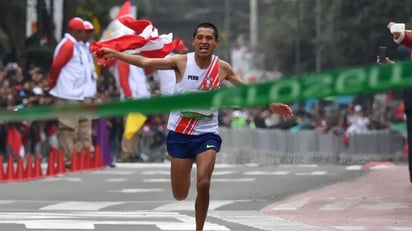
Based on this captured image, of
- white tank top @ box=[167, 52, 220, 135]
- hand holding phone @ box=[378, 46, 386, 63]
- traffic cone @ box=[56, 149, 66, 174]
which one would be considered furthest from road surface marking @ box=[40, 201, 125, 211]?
traffic cone @ box=[56, 149, 66, 174]

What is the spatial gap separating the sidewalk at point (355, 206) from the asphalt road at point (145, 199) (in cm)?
27

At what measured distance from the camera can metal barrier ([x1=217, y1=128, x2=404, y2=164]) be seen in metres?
34.7

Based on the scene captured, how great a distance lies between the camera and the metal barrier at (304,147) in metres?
34.7

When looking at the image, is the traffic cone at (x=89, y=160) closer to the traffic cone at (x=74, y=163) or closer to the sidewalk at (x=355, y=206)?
the traffic cone at (x=74, y=163)

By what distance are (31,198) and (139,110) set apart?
10321 millimetres

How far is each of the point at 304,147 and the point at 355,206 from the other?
18857mm

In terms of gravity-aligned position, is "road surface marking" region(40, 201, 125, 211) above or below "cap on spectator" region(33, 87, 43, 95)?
below

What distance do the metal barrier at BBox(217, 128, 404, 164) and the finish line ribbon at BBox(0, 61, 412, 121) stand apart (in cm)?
2492

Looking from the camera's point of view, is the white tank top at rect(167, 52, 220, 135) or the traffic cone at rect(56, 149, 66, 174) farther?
the traffic cone at rect(56, 149, 66, 174)

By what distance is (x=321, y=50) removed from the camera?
7544 cm

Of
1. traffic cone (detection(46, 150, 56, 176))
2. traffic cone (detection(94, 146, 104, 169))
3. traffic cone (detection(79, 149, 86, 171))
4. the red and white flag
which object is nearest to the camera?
the red and white flag

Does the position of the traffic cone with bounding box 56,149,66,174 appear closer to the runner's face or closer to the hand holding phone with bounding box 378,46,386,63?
the hand holding phone with bounding box 378,46,386,63

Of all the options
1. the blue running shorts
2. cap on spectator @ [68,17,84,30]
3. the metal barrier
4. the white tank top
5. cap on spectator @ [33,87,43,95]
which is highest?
cap on spectator @ [68,17,84,30]

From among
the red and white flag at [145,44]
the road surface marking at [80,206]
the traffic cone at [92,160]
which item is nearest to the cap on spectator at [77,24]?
the traffic cone at [92,160]
